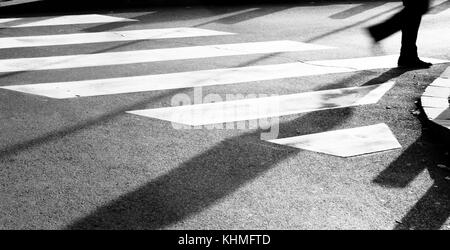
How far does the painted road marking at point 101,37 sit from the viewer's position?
10.4 m

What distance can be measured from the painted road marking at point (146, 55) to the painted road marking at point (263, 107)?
7.92 ft

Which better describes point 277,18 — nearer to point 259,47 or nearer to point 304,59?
point 259,47

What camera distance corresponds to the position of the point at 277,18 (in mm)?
12195

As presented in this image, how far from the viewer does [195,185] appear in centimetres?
480

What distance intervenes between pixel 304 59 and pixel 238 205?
4.93m

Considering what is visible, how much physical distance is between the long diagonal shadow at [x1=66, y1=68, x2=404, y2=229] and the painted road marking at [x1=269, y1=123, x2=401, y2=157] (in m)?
0.15

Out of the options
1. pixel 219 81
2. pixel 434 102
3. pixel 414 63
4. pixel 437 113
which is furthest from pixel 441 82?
pixel 219 81

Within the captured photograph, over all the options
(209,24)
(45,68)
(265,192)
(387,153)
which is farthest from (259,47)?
(265,192)

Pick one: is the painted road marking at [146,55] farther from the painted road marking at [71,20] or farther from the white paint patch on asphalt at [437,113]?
the white paint patch on asphalt at [437,113]

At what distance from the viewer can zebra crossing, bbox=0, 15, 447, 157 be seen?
5906 millimetres

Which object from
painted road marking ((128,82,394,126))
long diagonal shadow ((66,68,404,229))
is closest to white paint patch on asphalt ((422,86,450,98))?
painted road marking ((128,82,394,126))

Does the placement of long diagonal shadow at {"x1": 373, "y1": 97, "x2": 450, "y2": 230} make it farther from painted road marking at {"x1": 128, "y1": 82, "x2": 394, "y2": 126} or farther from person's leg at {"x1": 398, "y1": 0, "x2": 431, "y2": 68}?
person's leg at {"x1": 398, "y1": 0, "x2": 431, "y2": 68}

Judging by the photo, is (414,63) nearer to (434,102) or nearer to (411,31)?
(411,31)

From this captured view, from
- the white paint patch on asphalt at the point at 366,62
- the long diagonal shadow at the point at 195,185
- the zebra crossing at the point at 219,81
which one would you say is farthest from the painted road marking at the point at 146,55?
the long diagonal shadow at the point at 195,185
